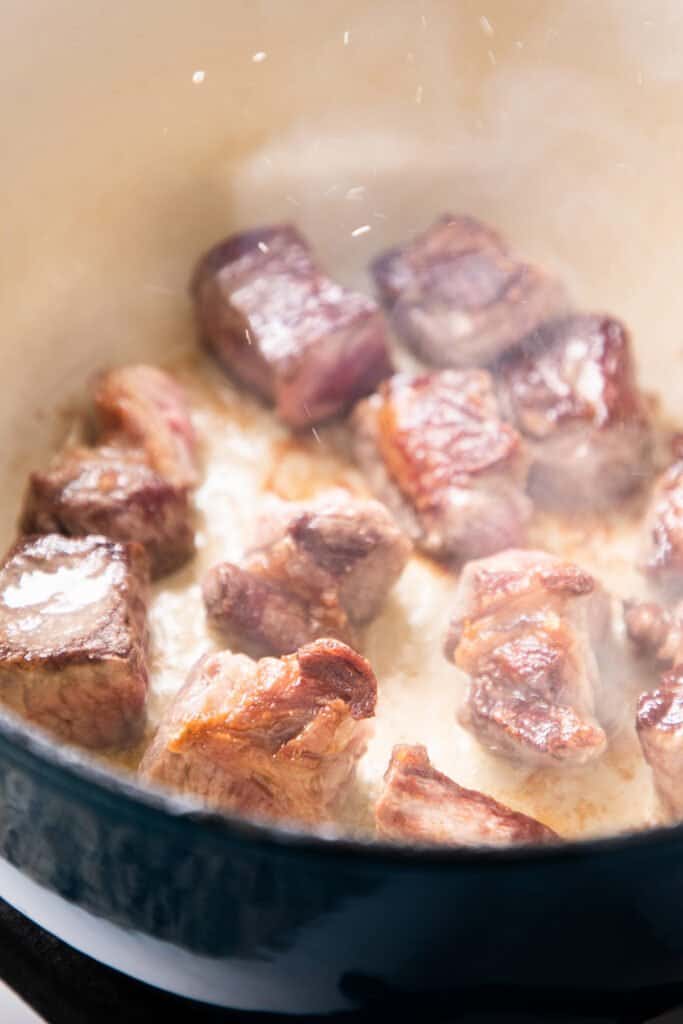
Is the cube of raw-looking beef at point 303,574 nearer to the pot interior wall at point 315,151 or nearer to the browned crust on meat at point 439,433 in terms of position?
the browned crust on meat at point 439,433

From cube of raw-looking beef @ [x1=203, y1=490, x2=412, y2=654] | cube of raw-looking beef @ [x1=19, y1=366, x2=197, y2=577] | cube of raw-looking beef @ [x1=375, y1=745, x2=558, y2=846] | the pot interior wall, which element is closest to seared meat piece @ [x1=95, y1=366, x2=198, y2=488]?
cube of raw-looking beef @ [x1=19, y1=366, x2=197, y2=577]

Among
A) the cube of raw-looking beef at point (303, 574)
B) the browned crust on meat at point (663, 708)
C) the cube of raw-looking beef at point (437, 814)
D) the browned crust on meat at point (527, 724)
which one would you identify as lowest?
the browned crust on meat at point (527, 724)

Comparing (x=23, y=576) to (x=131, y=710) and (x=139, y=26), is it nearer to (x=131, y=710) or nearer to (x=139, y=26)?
(x=131, y=710)

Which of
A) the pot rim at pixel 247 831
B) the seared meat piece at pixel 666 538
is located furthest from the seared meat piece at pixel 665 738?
the pot rim at pixel 247 831

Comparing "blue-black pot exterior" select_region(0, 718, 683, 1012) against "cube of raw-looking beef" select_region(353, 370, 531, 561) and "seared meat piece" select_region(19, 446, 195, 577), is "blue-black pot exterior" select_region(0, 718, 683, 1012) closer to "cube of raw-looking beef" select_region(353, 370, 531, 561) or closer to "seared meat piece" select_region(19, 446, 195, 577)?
"seared meat piece" select_region(19, 446, 195, 577)

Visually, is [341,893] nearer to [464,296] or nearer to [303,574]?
[303,574]

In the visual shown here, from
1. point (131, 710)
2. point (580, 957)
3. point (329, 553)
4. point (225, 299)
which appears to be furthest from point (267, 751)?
point (225, 299)
